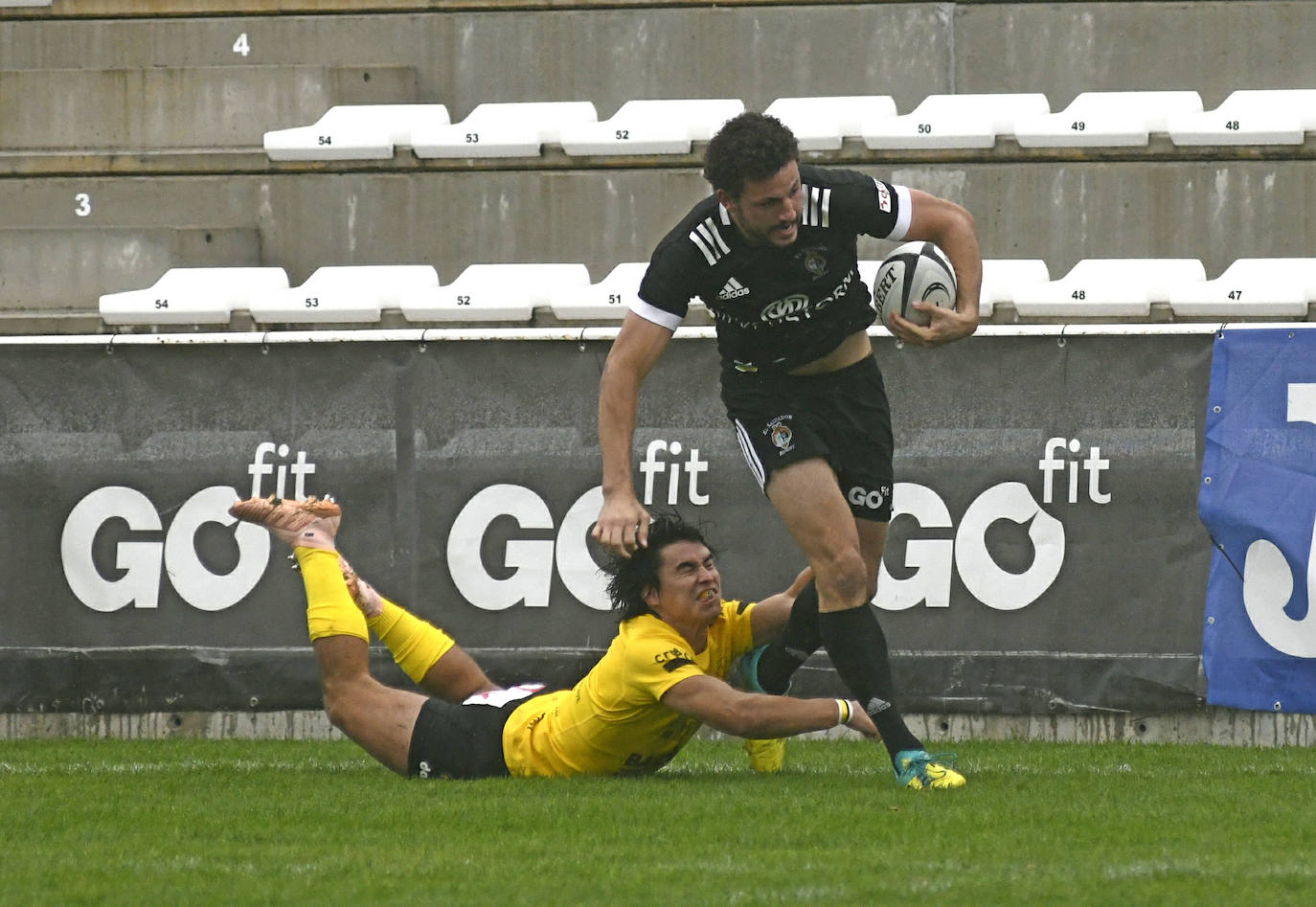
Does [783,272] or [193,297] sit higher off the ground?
[193,297]

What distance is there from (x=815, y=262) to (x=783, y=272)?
115 mm

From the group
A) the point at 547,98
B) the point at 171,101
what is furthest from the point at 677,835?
the point at 171,101

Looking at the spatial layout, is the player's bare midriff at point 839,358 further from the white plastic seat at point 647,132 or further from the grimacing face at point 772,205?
the white plastic seat at point 647,132

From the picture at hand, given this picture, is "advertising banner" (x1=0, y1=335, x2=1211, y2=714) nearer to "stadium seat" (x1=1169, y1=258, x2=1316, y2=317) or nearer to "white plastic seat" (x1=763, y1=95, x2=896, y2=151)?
"stadium seat" (x1=1169, y1=258, x2=1316, y2=317)

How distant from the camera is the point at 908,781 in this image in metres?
5.98

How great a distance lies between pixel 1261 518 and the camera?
8.01 meters

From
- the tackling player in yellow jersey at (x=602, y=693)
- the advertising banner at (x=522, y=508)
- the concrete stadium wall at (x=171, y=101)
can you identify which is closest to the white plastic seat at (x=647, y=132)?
the concrete stadium wall at (x=171, y=101)

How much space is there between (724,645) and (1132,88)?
840 centimetres

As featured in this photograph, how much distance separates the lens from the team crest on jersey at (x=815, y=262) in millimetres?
6113

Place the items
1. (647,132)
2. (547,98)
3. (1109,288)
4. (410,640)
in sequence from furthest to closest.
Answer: (547,98)
(647,132)
(1109,288)
(410,640)

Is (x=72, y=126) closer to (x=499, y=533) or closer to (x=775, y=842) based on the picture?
(x=499, y=533)

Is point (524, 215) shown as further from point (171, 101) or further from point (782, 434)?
point (782, 434)

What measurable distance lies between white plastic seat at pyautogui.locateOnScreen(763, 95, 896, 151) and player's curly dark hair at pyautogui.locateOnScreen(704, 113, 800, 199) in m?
6.51

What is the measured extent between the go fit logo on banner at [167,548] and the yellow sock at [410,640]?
172cm
